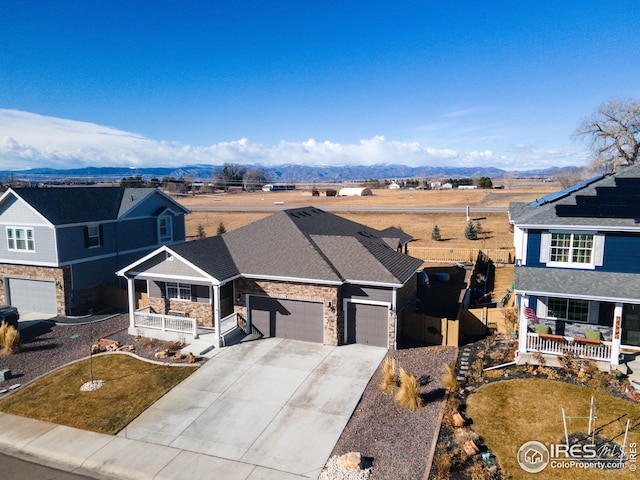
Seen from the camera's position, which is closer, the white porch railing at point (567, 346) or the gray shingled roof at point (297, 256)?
the white porch railing at point (567, 346)

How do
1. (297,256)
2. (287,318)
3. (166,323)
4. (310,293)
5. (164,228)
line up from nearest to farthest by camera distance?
1. (310,293)
2. (287,318)
3. (166,323)
4. (297,256)
5. (164,228)

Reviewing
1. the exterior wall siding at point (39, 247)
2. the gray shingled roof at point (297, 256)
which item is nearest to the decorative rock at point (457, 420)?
the gray shingled roof at point (297, 256)

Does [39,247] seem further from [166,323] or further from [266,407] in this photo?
[266,407]

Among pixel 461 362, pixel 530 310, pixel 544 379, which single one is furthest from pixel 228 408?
pixel 530 310

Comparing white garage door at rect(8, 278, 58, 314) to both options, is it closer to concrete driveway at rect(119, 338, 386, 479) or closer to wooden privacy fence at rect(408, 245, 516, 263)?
concrete driveway at rect(119, 338, 386, 479)

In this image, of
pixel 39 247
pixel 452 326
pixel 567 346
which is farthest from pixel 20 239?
pixel 567 346

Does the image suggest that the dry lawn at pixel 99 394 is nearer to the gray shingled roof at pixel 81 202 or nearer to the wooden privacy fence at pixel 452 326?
the wooden privacy fence at pixel 452 326

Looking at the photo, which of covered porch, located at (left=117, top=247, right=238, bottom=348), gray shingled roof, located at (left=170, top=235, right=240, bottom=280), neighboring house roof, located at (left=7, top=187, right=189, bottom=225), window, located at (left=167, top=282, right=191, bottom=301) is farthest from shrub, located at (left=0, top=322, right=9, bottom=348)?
gray shingled roof, located at (left=170, top=235, right=240, bottom=280)
